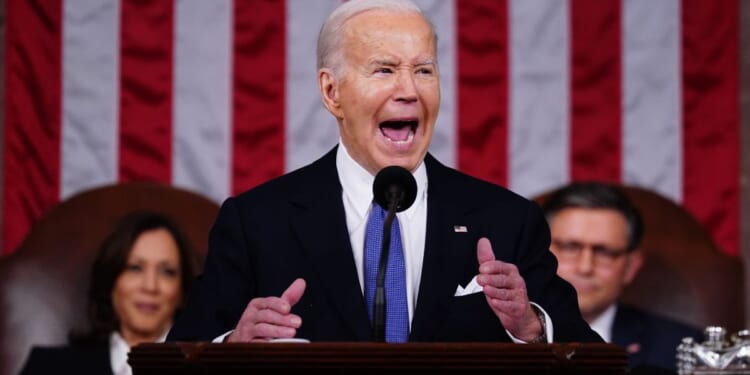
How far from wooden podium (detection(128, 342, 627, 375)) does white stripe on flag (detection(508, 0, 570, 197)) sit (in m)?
2.96

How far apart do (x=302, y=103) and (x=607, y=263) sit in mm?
1292

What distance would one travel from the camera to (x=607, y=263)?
4.34m

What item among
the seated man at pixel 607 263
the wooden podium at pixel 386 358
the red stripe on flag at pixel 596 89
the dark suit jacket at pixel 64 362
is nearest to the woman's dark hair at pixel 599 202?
the seated man at pixel 607 263

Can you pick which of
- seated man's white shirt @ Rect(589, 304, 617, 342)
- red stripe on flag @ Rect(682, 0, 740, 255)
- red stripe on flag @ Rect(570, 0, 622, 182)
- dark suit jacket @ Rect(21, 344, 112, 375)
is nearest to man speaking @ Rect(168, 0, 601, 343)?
dark suit jacket @ Rect(21, 344, 112, 375)

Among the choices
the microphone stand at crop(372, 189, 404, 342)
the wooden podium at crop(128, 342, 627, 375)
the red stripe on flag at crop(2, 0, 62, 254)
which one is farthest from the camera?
the red stripe on flag at crop(2, 0, 62, 254)

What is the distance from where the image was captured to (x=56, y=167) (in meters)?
4.78

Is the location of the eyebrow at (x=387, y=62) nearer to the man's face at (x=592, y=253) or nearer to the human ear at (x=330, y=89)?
the human ear at (x=330, y=89)

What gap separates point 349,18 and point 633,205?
219cm

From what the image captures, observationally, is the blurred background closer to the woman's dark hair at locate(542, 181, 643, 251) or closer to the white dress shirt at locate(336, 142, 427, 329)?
the woman's dark hair at locate(542, 181, 643, 251)

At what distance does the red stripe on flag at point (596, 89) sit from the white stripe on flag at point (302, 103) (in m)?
0.90

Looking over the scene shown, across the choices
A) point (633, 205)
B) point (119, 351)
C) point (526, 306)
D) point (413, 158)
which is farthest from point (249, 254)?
point (633, 205)

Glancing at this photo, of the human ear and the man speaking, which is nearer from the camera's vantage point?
the man speaking

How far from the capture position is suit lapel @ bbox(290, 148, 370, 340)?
7.98 feet

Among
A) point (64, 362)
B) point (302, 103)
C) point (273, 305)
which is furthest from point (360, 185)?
point (302, 103)
